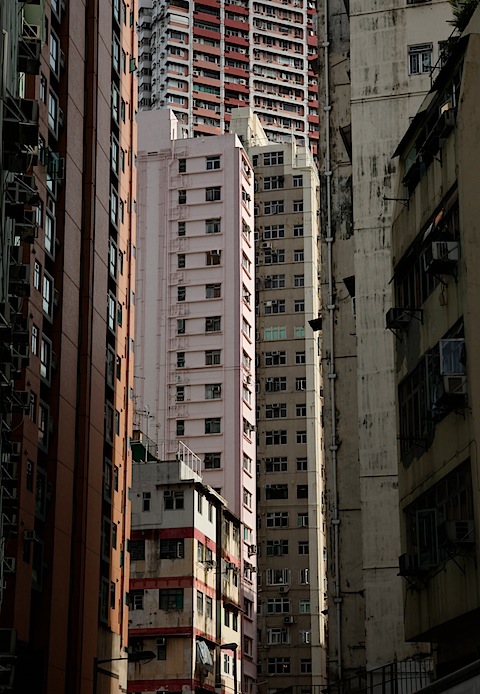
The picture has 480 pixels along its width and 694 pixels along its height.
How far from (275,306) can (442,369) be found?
7261 cm

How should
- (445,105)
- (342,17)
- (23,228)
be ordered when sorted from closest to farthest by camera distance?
(445,105) → (23,228) → (342,17)

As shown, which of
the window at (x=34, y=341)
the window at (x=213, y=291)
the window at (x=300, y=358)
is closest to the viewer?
the window at (x=34, y=341)

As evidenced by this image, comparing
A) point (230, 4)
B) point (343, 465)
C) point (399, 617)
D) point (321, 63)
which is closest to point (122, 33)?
point (321, 63)

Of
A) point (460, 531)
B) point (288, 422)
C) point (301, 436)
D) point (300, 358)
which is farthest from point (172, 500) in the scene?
point (460, 531)

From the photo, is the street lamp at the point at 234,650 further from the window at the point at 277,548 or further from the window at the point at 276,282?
the window at the point at 276,282

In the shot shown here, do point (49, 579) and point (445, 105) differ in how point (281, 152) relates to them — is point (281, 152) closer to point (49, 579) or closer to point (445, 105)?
point (49, 579)

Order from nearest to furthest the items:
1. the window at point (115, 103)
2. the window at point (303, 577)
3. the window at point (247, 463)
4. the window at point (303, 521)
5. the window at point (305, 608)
Result: the window at point (115, 103) < the window at point (247, 463) < the window at point (305, 608) < the window at point (303, 577) < the window at point (303, 521)

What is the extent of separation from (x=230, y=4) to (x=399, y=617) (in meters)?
119

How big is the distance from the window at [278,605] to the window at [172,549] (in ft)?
79.5

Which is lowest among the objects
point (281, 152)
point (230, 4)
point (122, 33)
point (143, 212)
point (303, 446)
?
point (303, 446)

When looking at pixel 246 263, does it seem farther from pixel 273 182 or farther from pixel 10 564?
pixel 10 564

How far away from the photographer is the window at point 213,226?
8875 cm

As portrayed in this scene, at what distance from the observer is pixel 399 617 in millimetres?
38719

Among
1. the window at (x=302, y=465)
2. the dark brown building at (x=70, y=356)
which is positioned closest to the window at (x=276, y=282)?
the window at (x=302, y=465)
